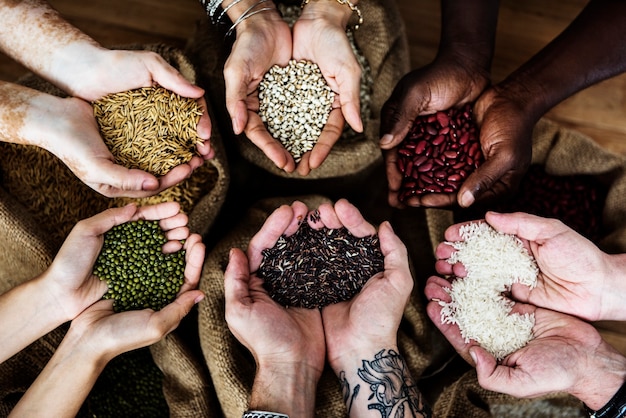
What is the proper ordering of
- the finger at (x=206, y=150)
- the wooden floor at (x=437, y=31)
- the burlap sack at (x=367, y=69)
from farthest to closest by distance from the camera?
the wooden floor at (x=437, y=31)
the burlap sack at (x=367, y=69)
the finger at (x=206, y=150)

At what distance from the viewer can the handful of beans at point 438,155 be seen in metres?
1.81

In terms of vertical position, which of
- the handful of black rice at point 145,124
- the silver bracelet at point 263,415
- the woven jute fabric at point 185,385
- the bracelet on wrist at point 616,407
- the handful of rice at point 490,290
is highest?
the handful of black rice at point 145,124

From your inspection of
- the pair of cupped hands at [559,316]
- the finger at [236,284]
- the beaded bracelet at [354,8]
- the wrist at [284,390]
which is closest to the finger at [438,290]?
the pair of cupped hands at [559,316]

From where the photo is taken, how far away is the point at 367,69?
2.14 metres

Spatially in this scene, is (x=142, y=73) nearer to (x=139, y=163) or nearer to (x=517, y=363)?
(x=139, y=163)

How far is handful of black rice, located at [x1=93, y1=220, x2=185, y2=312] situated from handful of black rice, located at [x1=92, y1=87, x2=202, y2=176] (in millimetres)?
198

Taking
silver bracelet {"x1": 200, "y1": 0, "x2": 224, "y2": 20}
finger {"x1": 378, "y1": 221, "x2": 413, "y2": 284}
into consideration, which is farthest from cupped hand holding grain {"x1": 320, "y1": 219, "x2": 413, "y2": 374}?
silver bracelet {"x1": 200, "y1": 0, "x2": 224, "y2": 20}

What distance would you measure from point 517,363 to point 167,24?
6.33ft

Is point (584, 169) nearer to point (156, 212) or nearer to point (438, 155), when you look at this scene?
point (438, 155)

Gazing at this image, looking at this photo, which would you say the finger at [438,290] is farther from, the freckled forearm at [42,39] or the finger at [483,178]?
the freckled forearm at [42,39]

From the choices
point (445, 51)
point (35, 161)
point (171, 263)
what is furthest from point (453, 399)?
point (35, 161)

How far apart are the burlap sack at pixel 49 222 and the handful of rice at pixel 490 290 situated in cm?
81

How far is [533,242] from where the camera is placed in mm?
1700

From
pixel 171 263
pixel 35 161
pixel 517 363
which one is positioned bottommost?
pixel 517 363
